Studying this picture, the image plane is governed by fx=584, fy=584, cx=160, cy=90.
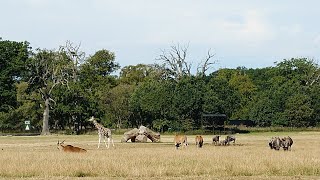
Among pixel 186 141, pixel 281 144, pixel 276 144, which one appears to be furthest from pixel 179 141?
pixel 281 144

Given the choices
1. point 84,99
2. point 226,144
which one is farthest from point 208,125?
point 226,144

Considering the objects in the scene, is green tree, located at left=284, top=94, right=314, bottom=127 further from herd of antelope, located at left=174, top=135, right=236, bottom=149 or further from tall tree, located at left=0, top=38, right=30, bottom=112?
herd of antelope, located at left=174, top=135, right=236, bottom=149

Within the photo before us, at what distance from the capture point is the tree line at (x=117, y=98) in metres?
87.6

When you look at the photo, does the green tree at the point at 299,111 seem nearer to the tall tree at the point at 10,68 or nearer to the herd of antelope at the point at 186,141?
the tall tree at the point at 10,68

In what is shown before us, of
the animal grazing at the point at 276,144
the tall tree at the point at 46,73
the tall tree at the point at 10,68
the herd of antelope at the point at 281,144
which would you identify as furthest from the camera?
the tall tree at the point at 46,73

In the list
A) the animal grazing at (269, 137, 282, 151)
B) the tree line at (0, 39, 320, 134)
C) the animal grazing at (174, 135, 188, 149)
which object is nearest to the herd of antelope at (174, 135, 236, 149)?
the animal grazing at (174, 135, 188, 149)

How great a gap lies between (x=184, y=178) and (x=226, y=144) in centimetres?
2634

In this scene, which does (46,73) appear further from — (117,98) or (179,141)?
(179,141)

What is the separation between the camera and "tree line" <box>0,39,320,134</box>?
8762cm

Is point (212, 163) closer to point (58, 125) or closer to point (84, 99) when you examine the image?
point (84, 99)

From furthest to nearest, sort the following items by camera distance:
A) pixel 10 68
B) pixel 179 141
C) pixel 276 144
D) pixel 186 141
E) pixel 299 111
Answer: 1. pixel 299 111
2. pixel 10 68
3. pixel 186 141
4. pixel 179 141
5. pixel 276 144

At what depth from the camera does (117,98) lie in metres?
100

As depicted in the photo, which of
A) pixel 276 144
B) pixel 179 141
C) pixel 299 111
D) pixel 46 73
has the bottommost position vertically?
pixel 276 144

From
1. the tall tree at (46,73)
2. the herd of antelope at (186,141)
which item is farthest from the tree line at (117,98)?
the herd of antelope at (186,141)
